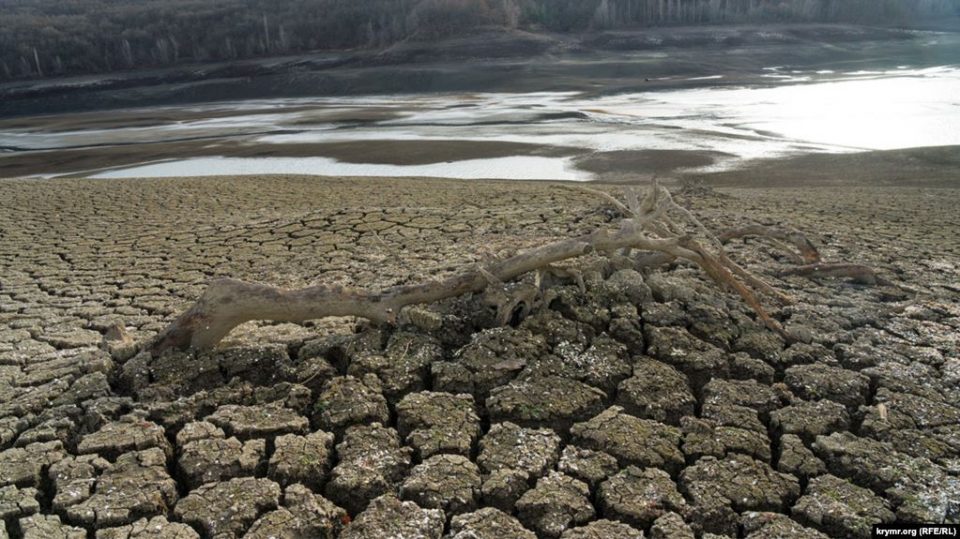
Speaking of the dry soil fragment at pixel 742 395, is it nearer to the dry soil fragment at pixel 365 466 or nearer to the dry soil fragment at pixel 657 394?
the dry soil fragment at pixel 657 394

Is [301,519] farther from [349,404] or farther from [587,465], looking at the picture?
[587,465]

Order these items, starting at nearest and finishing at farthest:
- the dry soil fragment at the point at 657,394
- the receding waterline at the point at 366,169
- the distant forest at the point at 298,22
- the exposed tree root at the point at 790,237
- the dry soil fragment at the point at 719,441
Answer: the dry soil fragment at the point at 719,441, the dry soil fragment at the point at 657,394, the exposed tree root at the point at 790,237, the receding waterline at the point at 366,169, the distant forest at the point at 298,22

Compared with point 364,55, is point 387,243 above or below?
below

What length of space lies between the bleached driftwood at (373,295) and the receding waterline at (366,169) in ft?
29.7

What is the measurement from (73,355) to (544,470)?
314 centimetres

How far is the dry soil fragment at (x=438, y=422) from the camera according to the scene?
279cm

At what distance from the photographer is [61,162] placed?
56.9 ft

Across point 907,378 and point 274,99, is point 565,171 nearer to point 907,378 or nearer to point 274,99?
→ point 907,378

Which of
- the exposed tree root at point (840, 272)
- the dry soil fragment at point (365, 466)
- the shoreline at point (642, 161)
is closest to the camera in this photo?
the dry soil fragment at point (365, 466)

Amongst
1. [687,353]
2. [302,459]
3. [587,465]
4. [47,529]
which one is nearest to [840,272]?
[687,353]

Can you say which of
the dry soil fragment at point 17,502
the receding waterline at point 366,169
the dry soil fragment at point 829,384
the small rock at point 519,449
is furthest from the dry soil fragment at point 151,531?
the receding waterline at point 366,169

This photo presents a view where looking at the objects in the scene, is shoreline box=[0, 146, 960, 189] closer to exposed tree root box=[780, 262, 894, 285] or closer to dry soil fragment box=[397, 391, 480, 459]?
exposed tree root box=[780, 262, 894, 285]

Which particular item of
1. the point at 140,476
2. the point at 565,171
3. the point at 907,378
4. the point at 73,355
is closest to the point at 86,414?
the point at 140,476

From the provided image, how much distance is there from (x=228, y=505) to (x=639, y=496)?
153 centimetres
